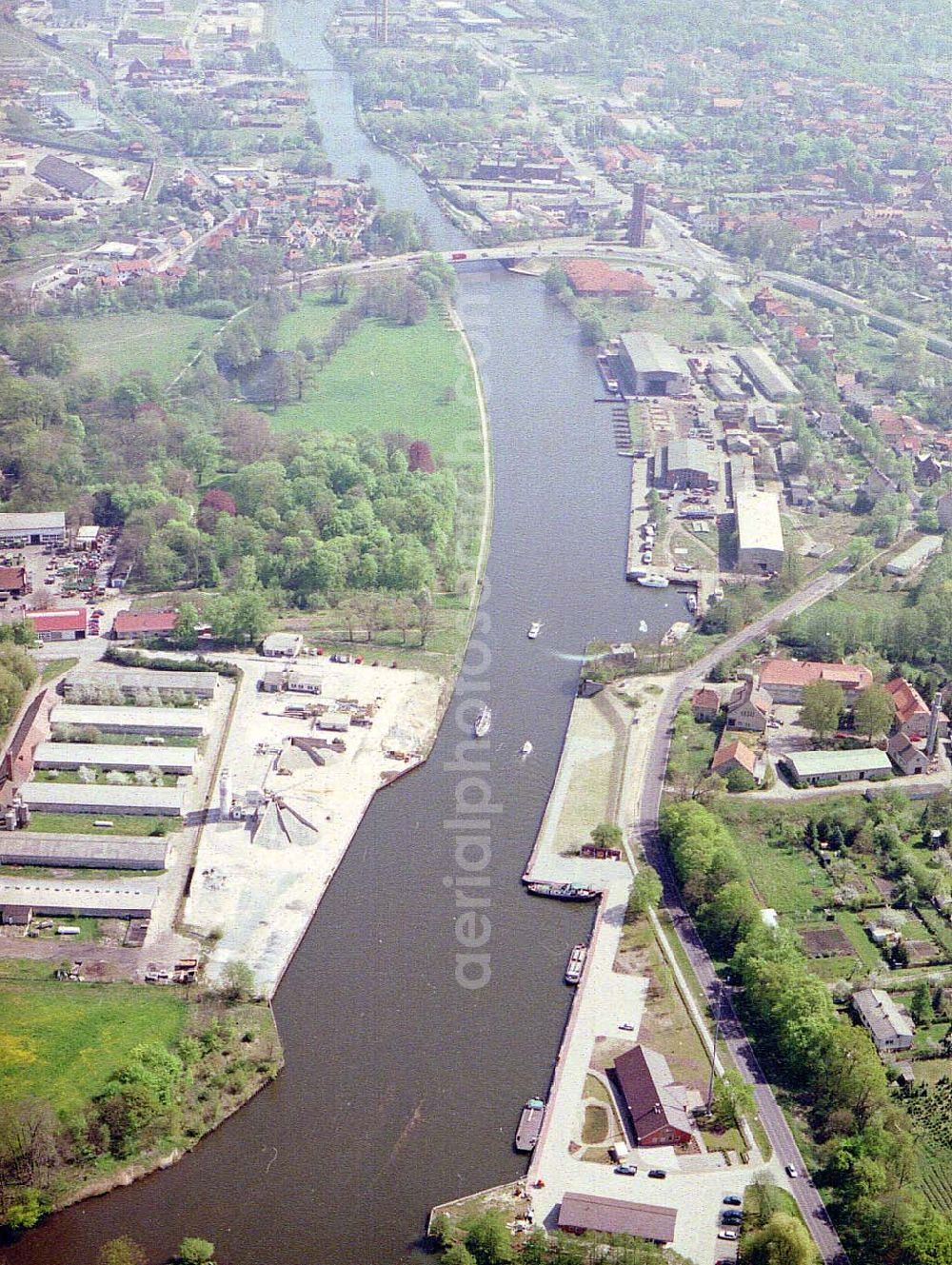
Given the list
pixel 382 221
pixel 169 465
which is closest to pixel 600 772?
pixel 169 465

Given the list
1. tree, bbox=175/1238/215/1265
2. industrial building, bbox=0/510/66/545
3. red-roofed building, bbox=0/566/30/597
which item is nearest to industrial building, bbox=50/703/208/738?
red-roofed building, bbox=0/566/30/597

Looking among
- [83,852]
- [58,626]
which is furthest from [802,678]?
[58,626]

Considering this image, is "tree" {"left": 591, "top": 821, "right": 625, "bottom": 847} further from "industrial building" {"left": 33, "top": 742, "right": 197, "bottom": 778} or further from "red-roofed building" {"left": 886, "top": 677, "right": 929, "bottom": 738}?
"industrial building" {"left": 33, "top": 742, "right": 197, "bottom": 778}

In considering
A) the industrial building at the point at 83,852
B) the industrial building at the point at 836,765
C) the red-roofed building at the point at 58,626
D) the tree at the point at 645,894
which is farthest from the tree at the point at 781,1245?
the red-roofed building at the point at 58,626

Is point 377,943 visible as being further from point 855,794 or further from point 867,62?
point 867,62

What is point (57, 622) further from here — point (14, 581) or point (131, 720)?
point (131, 720)

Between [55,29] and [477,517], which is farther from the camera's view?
[55,29]
